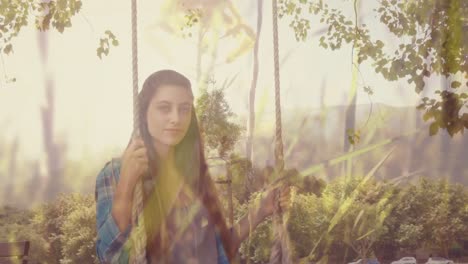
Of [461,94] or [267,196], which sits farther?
[461,94]

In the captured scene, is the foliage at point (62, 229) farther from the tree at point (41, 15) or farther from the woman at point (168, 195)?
the woman at point (168, 195)

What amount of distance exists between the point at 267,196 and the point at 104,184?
504 millimetres

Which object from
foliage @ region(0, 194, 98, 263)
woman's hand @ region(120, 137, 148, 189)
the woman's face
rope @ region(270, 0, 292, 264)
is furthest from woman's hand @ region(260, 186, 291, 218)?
foliage @ region(0, 194, 98, 263)

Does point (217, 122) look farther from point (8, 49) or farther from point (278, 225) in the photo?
point (278, 225)

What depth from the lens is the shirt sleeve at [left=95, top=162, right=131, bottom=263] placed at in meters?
1.48

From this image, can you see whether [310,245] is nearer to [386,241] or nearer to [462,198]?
[386,241]

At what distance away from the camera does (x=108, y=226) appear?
1.48 metres

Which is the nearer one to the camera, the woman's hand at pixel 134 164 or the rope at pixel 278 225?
the woman's hand at pixel 134 164

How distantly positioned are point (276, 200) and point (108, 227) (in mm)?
531

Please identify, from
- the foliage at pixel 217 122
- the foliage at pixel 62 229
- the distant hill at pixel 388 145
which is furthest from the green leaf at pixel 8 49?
the foliage at pixel 62 229

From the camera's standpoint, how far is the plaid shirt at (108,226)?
1.48m

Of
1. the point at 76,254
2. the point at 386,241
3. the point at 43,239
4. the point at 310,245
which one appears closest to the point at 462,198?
the point at 386,241

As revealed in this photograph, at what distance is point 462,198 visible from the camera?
1183 inches

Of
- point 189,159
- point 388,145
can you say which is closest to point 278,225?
point 189,159
